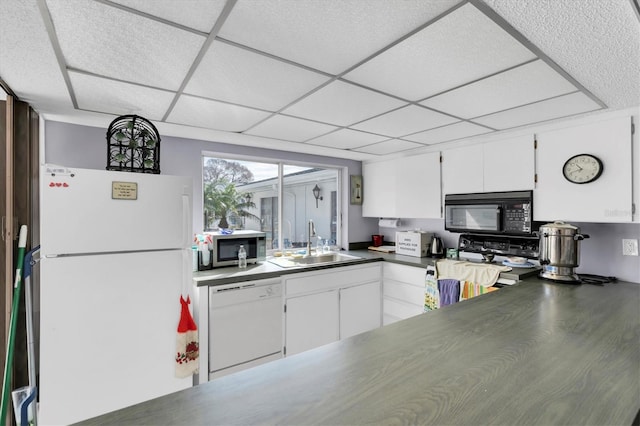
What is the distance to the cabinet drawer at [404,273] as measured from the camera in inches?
118

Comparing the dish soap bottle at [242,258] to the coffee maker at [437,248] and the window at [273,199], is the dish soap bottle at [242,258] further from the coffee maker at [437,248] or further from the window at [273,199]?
the coffee maker at [437,248]

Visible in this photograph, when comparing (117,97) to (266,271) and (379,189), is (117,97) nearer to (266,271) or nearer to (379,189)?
(266,271)

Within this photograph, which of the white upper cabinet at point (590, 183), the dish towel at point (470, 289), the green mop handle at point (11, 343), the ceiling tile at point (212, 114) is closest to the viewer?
the green mop handle at point (11, 343)

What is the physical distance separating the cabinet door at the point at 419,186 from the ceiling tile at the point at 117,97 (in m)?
2.51

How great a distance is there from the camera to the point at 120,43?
128cm

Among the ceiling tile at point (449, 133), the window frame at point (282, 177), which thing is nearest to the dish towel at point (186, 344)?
the window frame at point (282, 177)

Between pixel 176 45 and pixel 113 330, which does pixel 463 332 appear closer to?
pixel 176 45

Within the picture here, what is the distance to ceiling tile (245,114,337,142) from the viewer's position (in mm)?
2383

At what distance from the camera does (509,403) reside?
77cm

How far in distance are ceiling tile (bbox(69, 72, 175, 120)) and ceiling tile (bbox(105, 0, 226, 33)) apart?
0.78 meters

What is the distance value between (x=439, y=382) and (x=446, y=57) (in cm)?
131

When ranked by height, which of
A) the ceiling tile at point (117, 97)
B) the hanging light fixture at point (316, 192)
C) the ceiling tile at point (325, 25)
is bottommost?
the hanging light fixture at point (316, 192)

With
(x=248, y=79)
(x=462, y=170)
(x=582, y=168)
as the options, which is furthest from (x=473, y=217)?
(x=248, y=79)

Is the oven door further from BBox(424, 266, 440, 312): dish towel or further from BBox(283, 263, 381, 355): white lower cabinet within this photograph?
BBox(283, 263, 381, 355): white lower cabinet
